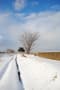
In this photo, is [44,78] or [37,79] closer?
[44,78]

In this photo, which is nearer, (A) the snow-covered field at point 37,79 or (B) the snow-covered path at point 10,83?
(A) the snow-covered field at point 37,79

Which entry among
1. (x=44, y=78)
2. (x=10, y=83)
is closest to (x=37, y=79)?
(x=44, y=78)

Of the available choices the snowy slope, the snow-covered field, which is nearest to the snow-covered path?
the snow-covered field

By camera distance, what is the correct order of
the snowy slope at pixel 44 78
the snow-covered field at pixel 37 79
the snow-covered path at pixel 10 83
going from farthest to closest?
the snow-covered path at pixel 10 83, the snow-covered field at pixel 37 79, the snowy slope at pixel 44 78

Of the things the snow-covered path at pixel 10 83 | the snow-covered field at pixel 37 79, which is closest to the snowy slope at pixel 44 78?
the snow-covered field at pixel 37 79

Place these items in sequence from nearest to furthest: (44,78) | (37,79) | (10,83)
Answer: (44,78) < (37,79) < (10,83)

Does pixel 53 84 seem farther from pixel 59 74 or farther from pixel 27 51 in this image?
pixel 27 51

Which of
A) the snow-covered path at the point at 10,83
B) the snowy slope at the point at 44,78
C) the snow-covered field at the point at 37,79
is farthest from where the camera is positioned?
the snow-covered path at the point at 10,83

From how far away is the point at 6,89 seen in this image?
7.81m

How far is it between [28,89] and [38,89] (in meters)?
0.36

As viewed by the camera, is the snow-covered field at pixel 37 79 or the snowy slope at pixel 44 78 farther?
the snow-covered field at pixel 37 79

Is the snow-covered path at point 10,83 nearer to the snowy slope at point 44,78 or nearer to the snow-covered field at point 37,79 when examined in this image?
the snow-covered field at point 37,79

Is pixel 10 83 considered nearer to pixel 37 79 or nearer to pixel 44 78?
pixel 37 79

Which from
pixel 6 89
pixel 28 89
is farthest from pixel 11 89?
pixel 28 89
